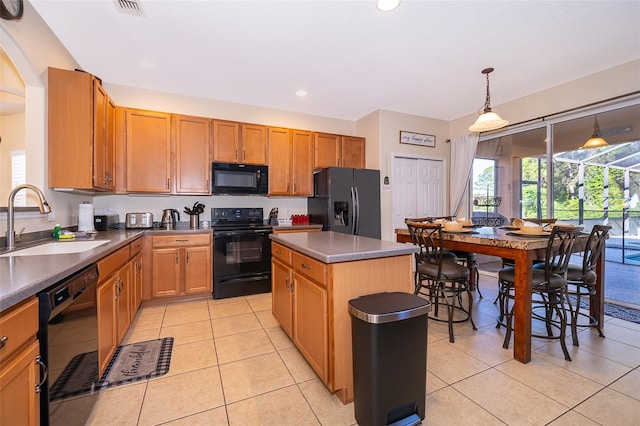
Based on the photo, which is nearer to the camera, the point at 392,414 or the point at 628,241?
the point at 392,414

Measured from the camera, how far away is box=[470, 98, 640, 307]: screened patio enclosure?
3109mm

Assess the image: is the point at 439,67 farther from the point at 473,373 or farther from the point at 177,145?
the point at 177,145

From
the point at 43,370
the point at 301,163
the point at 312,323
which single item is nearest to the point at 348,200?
the point at 301,163

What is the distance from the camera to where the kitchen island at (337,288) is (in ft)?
5.04

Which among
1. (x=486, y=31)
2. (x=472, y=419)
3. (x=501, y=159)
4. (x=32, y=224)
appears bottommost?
(x=472, y=419)

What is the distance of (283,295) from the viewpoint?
230 centimetres

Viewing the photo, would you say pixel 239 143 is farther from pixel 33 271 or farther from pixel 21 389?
pixel 21 389

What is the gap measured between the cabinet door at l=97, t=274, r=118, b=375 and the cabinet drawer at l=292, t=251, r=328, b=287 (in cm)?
123

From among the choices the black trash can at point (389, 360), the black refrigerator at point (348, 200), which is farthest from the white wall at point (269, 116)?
the black trash can at point (389, 360)

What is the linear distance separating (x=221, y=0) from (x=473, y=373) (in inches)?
131

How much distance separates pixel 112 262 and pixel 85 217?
118cm

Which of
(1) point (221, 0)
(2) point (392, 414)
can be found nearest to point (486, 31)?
(1) point (221, 0)

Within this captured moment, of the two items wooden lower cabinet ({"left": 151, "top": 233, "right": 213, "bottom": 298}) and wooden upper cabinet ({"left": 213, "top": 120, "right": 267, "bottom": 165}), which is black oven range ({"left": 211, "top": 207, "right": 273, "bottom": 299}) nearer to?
wooden lower cabinet ({"left": 151, "top": 233, "right": 213, "bottom": 298})

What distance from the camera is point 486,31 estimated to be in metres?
2.46
